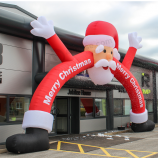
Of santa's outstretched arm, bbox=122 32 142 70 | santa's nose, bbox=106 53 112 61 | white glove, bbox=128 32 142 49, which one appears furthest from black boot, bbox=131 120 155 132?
santa's nose, bbox=106 53 112 61

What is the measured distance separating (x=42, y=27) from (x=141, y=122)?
763cm

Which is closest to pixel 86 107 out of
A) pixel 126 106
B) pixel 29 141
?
pixel 126 106

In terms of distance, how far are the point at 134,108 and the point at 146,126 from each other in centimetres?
140

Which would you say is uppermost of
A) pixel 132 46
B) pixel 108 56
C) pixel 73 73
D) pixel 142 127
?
pixel 132 46

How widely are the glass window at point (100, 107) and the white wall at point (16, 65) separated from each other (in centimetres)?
497

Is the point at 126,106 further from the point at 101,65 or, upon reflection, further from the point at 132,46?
the point at 101,65

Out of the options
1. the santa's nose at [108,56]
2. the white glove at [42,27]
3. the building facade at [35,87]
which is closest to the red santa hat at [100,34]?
the santa's nose at [108,56]

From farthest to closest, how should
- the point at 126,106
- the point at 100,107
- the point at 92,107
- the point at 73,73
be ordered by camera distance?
the point at 126,106 → the point at 100,107 → the point at 92,107 → the point at 73,73

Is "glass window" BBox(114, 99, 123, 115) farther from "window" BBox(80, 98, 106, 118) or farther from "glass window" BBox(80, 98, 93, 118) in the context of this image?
"glass window" BBox(80, 98, 93, 118)

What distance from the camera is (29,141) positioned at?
23.7 ft

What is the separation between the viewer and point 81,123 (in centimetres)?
1247

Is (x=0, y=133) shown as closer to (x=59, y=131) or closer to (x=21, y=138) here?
(x=21, y=138)

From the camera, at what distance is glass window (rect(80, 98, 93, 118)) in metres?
12.7

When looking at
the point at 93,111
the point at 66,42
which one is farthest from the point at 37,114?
the point at 93,111
